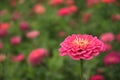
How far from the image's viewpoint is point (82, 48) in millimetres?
1257

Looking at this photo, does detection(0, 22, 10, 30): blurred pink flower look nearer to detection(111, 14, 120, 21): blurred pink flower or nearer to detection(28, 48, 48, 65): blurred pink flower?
detection(28, 48, 48, 65): blurred pink flower

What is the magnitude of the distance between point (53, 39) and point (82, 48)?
58.1 inches

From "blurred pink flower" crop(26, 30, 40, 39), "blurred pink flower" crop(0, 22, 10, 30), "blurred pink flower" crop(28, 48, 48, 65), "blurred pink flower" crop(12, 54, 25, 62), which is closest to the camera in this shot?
"blurred pink flower" crop(28, 48, 48, 65)

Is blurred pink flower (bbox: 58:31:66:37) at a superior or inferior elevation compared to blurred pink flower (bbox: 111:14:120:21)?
inferior

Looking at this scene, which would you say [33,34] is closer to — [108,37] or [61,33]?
[61,33]

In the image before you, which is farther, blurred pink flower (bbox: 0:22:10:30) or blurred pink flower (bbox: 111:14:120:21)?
blurred pink flower (bbox: 0:22:10:30)

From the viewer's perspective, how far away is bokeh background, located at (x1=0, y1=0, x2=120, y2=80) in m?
2.18

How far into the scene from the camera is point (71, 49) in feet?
4.11

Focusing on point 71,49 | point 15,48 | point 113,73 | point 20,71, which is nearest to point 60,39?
point 15,48

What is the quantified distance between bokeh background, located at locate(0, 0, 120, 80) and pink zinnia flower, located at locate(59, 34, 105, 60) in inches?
24.6

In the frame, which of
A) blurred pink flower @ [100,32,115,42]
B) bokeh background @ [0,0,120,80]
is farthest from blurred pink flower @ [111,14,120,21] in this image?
blurred pink flower @ [100,32,115,42]

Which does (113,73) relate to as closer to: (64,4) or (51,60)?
(51,60)

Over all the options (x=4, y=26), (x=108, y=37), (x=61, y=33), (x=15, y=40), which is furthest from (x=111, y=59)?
(x=4, y=26)

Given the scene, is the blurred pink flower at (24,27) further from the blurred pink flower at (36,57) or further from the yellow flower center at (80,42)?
the yellow flower center at (80,42)
